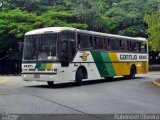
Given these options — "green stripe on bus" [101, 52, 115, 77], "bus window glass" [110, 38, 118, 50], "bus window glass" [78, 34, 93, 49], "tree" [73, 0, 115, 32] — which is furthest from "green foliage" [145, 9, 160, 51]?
"tree" [73, 0, 115, 32]

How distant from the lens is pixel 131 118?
10.4 meters

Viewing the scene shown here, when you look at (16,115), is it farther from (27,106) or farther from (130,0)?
(130,0)

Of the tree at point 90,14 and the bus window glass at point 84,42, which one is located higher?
the tree at point 90,14

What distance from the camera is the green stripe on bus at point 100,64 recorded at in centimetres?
2266

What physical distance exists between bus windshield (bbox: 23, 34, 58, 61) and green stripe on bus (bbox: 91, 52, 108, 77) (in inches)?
134

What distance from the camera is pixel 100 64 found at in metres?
23.3

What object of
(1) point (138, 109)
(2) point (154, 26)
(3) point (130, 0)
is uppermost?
(3) point (130, 0)

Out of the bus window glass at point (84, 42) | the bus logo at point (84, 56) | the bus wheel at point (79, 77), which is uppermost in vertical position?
the bus window glass at point (84, 42)

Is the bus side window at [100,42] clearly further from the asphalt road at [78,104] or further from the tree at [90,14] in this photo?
the tree at [90,14]

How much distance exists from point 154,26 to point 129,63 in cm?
455

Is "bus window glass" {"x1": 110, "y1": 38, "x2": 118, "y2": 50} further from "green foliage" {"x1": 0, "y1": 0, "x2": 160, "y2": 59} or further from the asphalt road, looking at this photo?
"green foliage" {"x1": 0, "y1": 0, "x2": 160, "y2": 59}

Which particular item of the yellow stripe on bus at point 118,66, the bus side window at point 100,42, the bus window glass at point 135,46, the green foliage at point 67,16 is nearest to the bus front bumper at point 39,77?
the bus side window at point 100,42

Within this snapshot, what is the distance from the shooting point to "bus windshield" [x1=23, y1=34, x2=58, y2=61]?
64.0ft

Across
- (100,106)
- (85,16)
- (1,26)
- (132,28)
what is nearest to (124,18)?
A: (132,28)
